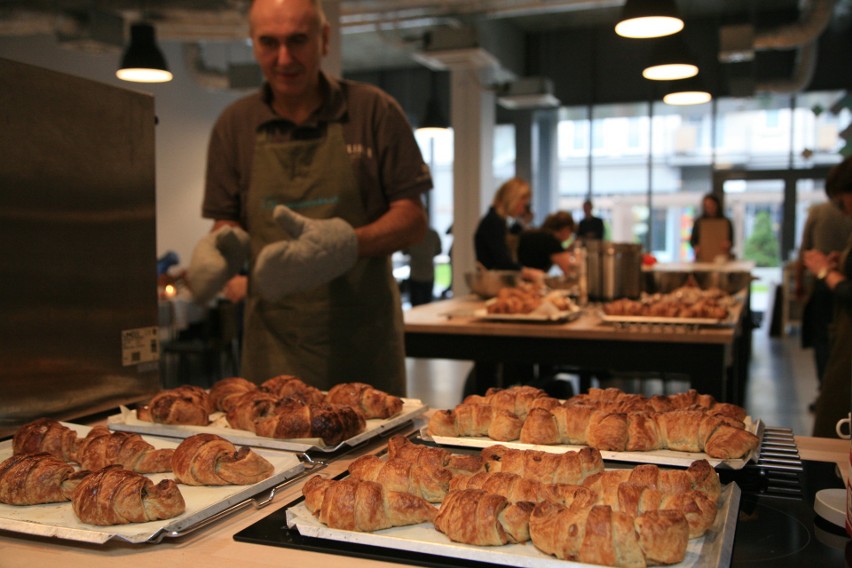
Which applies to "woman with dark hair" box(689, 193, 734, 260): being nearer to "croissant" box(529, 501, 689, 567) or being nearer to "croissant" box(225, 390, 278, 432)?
"croissant" box(225, 390, 278, 432)

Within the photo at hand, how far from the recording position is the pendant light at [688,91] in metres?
5.98

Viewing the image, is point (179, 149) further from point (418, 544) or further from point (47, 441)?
point (418, 544)

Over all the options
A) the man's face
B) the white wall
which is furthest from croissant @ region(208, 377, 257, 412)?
the white wall

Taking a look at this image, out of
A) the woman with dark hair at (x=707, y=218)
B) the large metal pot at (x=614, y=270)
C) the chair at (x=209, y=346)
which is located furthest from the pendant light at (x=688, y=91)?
the woman with dark hair at (x=707, y=218)

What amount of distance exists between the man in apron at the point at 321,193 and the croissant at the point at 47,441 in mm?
967

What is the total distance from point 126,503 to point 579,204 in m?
13.1

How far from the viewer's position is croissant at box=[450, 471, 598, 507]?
940 mm

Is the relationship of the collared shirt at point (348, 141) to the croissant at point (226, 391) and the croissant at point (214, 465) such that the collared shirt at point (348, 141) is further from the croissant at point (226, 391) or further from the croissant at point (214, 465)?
the croissant at point (214, 465)

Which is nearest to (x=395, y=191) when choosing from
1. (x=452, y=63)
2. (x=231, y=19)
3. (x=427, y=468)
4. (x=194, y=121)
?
(x=427, y=468)

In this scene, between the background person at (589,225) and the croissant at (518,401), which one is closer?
the croissant at (518,401)

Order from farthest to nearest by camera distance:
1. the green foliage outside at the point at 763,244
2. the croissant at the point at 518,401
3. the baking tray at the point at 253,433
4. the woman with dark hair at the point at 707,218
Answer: the green foliage outside at the point at 763,244 < the woman with dark hair at the point at 707,218 < the croissant at the point at 518,401 < the baking tray at the point at 253,433

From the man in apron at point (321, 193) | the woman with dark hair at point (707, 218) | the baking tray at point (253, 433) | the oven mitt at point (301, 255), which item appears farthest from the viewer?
the woman with dark hair at point (707, 218)

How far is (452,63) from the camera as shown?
372 inches

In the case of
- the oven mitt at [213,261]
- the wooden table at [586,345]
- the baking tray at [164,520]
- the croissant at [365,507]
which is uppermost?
the oven mitt at [213,261]
